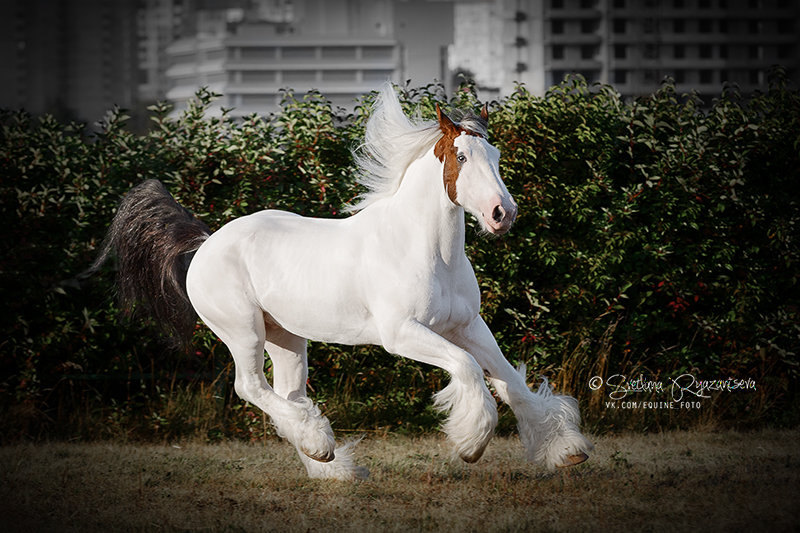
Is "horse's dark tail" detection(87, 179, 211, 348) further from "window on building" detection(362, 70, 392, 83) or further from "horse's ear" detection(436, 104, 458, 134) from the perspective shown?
"window on building" detection(362, 70, 392, 83)

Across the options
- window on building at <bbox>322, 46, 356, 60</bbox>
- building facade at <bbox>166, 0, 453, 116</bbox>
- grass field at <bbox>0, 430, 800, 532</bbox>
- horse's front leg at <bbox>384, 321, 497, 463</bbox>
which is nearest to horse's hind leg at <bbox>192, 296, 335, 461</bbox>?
grass field at <bbox>0, 430, 800, 532</bbox>

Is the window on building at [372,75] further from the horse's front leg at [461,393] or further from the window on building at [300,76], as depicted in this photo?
the horse's front leg at [461,393]

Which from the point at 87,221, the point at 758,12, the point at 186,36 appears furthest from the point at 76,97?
the point at 87,221

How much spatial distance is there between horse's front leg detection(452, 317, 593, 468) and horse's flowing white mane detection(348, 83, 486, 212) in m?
0.92

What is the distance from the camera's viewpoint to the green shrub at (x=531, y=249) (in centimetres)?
656

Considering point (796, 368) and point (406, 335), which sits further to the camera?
point (796, 368)

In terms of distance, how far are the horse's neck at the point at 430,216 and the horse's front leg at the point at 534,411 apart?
0.46 metres

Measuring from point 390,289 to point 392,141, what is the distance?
0.84m

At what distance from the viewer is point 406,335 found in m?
4.28

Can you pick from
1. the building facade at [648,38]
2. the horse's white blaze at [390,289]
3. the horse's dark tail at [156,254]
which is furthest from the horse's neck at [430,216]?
the building facade at [648,38]

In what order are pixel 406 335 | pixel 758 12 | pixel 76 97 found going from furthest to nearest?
pixel 76 97 < pixel 758 12 < pixel 406 335

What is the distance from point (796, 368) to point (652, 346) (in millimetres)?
1102

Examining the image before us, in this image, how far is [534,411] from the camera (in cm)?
441

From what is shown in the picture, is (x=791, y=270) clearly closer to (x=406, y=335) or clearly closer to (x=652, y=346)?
(x=652, y=346)
